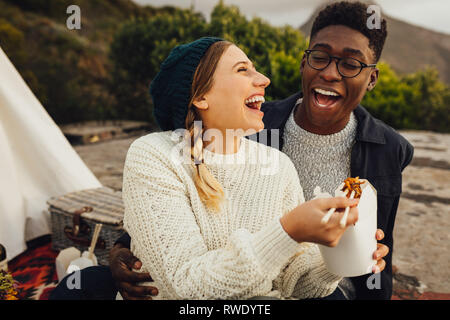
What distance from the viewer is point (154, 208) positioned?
1.29 m

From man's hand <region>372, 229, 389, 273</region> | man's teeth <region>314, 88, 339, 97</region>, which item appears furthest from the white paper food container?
man's teeth <region>314, 88, 339, 97</region>

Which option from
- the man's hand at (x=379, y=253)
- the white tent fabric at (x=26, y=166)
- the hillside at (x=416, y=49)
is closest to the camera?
the man's hand at (x=379, y=253)

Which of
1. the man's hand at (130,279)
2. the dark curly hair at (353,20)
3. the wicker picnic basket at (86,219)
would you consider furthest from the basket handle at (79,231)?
the dark curly hair at (353,20)

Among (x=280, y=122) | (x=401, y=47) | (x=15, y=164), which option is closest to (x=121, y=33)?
(x=15, y=164)

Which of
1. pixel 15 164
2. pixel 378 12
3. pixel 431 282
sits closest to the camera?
pixel 378 12

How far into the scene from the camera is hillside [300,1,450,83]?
136 ft

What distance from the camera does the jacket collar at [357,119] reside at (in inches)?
90.0

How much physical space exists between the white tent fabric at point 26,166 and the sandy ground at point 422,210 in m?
1.49

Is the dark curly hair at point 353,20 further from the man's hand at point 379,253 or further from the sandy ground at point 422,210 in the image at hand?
the sandy ground at point 422,210

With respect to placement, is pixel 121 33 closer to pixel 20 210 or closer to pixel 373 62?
pixel 20 210

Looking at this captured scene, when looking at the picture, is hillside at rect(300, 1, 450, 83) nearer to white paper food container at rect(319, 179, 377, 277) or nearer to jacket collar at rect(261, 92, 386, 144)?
jacket collar at rect(261, 92, 386, 144)

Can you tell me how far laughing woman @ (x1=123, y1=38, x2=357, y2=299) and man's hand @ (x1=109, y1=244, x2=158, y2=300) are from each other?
0.13 feet

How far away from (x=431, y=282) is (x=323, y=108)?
1.80 metres
